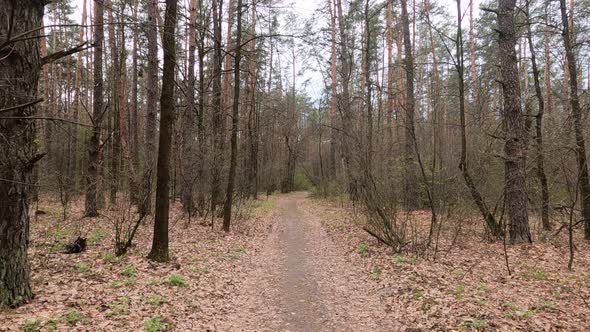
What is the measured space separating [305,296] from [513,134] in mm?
6895

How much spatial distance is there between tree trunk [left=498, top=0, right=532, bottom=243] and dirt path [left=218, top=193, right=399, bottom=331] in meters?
4.56

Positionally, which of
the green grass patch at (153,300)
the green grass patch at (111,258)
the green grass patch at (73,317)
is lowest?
the green grass patch at (153,300)

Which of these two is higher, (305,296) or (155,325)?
(155,325)

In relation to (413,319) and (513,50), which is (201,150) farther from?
(513,50)

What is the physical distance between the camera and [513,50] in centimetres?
Answer: 907

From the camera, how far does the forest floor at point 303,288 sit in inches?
179

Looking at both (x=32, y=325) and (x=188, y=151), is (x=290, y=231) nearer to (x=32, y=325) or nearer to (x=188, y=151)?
(x=188, y=151)

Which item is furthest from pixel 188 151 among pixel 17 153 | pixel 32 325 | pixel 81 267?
pixel 32 325

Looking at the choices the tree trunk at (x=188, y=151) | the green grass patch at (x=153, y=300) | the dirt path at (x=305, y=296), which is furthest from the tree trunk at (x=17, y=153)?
the tree trunk at (x=188, y=151)

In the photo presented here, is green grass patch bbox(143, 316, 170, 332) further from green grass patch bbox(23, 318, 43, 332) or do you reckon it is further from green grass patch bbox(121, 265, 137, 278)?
green grass patch bbox(121, 265, 137, 278)

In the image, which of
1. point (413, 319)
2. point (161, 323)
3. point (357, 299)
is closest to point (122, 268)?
point (161, 323)

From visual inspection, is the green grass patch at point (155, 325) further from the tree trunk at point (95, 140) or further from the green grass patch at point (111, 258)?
the tree trunk at point (95, 140)

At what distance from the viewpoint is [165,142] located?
691 centimetres

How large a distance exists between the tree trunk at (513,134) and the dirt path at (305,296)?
4558 millimetres
